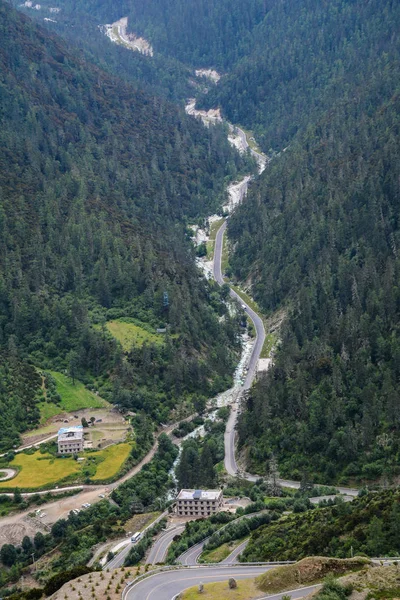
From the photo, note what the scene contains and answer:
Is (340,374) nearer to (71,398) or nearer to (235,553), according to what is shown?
(71,398)

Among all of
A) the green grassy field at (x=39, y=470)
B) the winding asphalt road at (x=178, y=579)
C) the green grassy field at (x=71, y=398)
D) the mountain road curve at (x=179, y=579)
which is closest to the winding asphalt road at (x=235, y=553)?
the mountain road curve at (x=179, y=579)

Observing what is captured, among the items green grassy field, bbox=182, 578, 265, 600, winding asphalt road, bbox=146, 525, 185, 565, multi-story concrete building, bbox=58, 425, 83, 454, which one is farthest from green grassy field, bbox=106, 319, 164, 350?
green grassy field, bbox=182, 578, 265, 600

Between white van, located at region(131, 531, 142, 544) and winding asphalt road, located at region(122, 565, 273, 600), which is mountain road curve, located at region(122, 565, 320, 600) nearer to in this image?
winding asphalt road, located at region(122, 565, 273, 600)

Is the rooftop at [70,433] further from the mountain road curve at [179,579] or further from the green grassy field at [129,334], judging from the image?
the mountain road curve at [179,579]

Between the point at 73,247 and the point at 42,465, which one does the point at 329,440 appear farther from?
the point at 73,247

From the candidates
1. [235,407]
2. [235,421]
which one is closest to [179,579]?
[235,421]

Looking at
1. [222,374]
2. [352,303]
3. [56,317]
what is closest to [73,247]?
[56,317]
